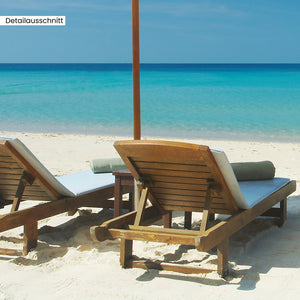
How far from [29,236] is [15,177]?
40 centimetres

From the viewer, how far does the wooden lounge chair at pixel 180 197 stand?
10.0 feet

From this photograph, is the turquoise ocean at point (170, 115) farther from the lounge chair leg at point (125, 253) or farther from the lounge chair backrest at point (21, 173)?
the lounge chair leg at point (125, 253)

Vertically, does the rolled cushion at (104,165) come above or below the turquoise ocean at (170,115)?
above

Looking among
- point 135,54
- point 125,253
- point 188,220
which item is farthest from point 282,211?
point 135,54

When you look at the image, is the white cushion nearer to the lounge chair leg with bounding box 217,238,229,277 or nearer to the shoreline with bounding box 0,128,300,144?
the lounge chair leg with bounding box 217,238,229,277

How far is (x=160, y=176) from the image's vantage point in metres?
3.35

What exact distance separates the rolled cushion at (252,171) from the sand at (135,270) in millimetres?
361

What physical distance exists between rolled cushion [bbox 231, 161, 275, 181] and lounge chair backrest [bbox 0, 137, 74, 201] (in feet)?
4.14

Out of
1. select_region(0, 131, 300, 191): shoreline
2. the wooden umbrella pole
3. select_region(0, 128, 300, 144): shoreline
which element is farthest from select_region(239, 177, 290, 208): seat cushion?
select_region(0, 128, 300, 144): shoreline

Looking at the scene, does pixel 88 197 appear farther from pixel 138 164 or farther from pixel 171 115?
pixel 171 115

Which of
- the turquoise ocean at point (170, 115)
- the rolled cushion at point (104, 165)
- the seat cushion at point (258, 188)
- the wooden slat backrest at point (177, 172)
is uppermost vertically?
the wooden slat backrest at point (177, 172)

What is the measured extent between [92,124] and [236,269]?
1187 cm

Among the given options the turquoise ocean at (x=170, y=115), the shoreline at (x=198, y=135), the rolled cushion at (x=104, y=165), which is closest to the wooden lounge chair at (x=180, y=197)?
the rolled cushion at (x=104, y=165)

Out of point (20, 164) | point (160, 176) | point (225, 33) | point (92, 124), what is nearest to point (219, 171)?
point (160, 176)
